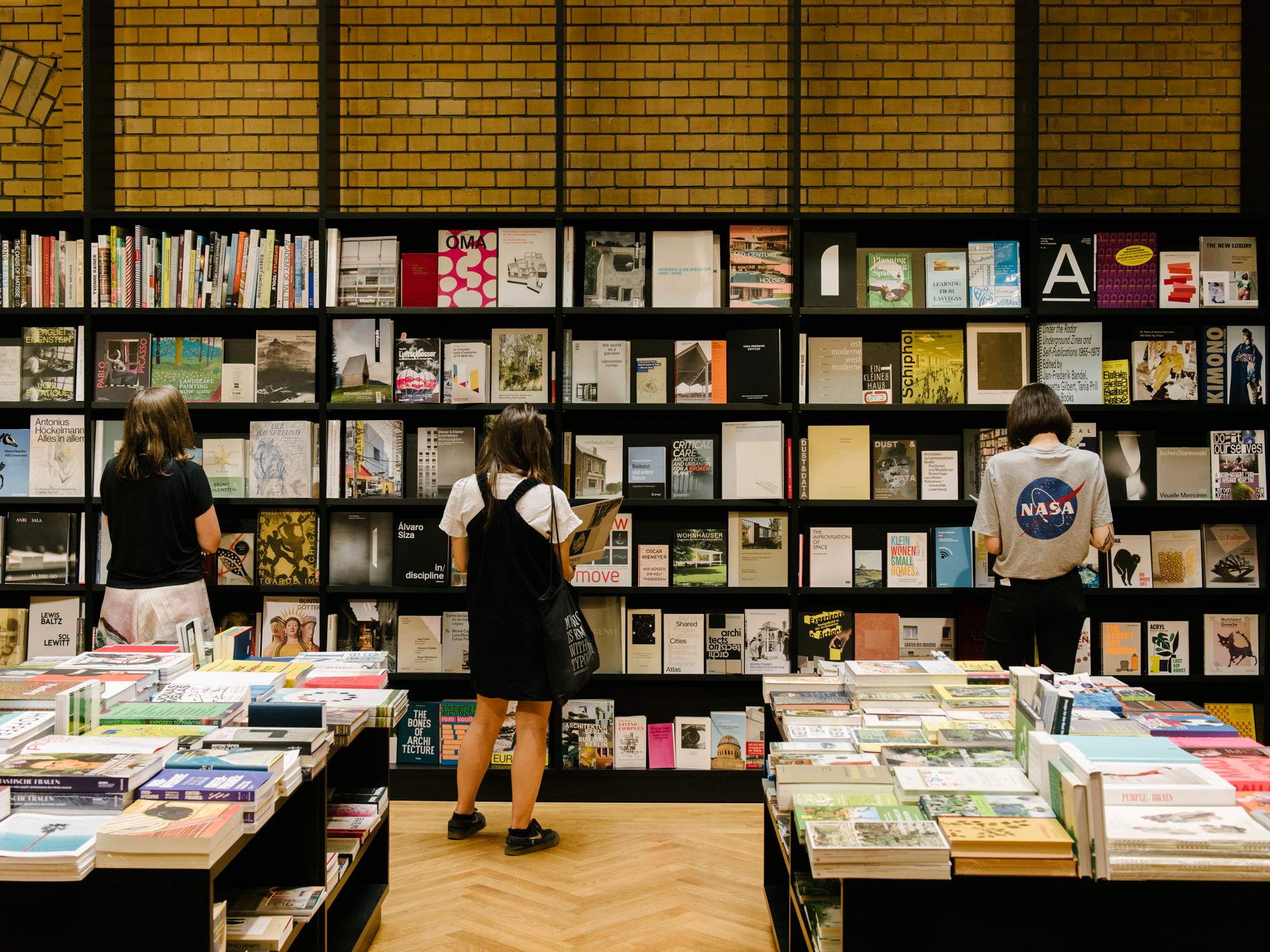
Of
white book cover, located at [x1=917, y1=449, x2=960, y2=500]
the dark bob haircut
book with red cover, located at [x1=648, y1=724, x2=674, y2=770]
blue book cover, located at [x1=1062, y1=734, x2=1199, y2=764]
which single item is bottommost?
book with red cover, located at [x1=648, y1=724, x2=674, y2=770]

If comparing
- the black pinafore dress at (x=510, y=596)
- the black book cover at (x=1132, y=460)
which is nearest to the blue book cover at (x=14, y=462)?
the black pinafore dress at (x=510, y=596)

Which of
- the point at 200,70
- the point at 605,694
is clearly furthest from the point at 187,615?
the point at 200,70

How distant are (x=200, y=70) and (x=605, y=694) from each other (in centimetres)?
371

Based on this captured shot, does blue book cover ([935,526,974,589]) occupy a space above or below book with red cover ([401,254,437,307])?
below

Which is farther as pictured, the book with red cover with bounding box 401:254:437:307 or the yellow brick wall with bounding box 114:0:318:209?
the yellow brick wall with bounding box 114:0:318:209

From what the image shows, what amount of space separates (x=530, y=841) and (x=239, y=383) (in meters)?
2.37

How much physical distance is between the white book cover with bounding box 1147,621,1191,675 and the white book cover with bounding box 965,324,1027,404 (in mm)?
1272

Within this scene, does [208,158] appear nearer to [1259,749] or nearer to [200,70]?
[200,70]

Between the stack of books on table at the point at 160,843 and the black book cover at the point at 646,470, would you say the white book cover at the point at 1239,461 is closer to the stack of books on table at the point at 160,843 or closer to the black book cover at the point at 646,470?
the black book cover at the point at 646,470

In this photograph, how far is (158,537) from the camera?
3557 millimetres

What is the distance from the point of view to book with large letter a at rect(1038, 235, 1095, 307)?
4195 mm

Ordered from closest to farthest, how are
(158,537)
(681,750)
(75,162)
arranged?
(158,537), (681,750), (75,162)

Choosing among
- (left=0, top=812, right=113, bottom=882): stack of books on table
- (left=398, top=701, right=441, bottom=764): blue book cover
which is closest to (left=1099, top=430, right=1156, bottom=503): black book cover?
(left=398, top=701, right=441, bottom=764): blue book cover

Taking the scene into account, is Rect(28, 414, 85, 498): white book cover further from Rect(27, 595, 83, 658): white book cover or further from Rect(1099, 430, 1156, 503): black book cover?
Rect(1099, 430, 1156, 503): black book cover
